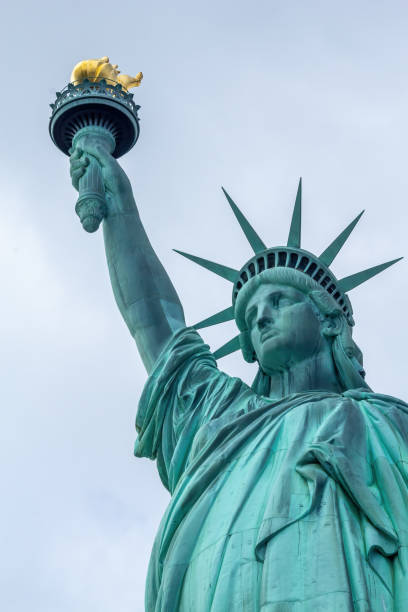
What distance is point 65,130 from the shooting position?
14.4m

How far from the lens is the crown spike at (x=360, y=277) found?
1314cm

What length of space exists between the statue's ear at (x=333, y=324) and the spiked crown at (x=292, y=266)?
0.47 feet

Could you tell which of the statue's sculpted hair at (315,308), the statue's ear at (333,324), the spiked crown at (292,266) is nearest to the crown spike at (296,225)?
the spiked crown at (292,266)

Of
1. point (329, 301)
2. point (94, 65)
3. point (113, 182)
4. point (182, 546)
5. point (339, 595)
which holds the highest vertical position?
point (94, 65)

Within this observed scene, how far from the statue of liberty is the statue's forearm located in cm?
1

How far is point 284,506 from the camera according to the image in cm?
1032

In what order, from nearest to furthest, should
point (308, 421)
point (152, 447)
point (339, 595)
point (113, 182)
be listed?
point (339, 595), point (308, 421), point (152, 447), point (113, 182)

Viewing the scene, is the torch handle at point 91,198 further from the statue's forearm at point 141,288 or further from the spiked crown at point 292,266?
the spiked crown at point 292,266

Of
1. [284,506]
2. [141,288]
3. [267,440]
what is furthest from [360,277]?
[284,506]

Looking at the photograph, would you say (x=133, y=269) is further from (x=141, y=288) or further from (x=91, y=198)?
(x=91, y=198)

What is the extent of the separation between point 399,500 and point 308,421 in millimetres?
1015

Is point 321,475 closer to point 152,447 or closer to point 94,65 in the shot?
point 152,447

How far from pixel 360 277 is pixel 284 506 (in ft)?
11.1

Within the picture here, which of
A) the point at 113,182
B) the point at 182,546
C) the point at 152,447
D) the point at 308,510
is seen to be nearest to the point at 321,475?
the point at 308,510
